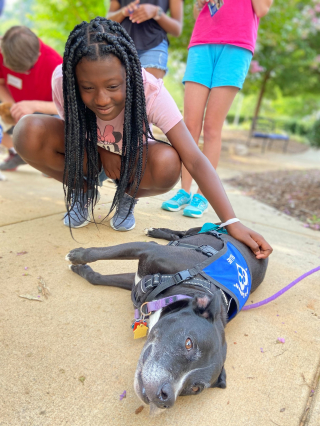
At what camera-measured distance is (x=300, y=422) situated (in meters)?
1.56

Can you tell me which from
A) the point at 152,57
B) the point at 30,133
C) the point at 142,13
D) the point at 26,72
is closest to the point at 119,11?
the point at 142,13

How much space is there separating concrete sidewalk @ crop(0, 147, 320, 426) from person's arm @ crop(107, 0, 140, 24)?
221 cm

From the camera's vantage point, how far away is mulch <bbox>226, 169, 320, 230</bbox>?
5226 mm

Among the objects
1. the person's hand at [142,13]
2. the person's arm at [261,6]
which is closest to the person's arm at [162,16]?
the person's hand at [142,13]

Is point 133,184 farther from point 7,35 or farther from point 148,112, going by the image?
point 7,35

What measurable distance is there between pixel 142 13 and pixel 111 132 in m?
1.53

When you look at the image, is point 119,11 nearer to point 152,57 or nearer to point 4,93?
point 152,57

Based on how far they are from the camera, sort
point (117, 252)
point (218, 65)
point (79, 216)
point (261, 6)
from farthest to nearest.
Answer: point (218, 65) → point (261, 6) → point (79, 216) → point (117, 252)

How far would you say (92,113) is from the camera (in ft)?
8.38

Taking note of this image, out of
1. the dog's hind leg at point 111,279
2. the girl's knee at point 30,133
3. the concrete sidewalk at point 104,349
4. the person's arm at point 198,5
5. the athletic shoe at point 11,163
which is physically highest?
the person's arm at point 198,5

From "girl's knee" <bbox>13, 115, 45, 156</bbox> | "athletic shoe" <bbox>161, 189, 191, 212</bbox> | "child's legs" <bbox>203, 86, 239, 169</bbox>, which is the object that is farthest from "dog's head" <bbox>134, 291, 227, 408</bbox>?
"child's legs" <bbox>203, 86, 239, 169</bbox>

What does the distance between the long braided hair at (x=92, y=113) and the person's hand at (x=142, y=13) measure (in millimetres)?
1332

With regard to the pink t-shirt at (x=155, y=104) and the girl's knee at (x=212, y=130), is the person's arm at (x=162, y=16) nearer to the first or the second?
the girl's knee at (x=212, y=130)

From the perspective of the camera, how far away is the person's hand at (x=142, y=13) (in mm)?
3431
